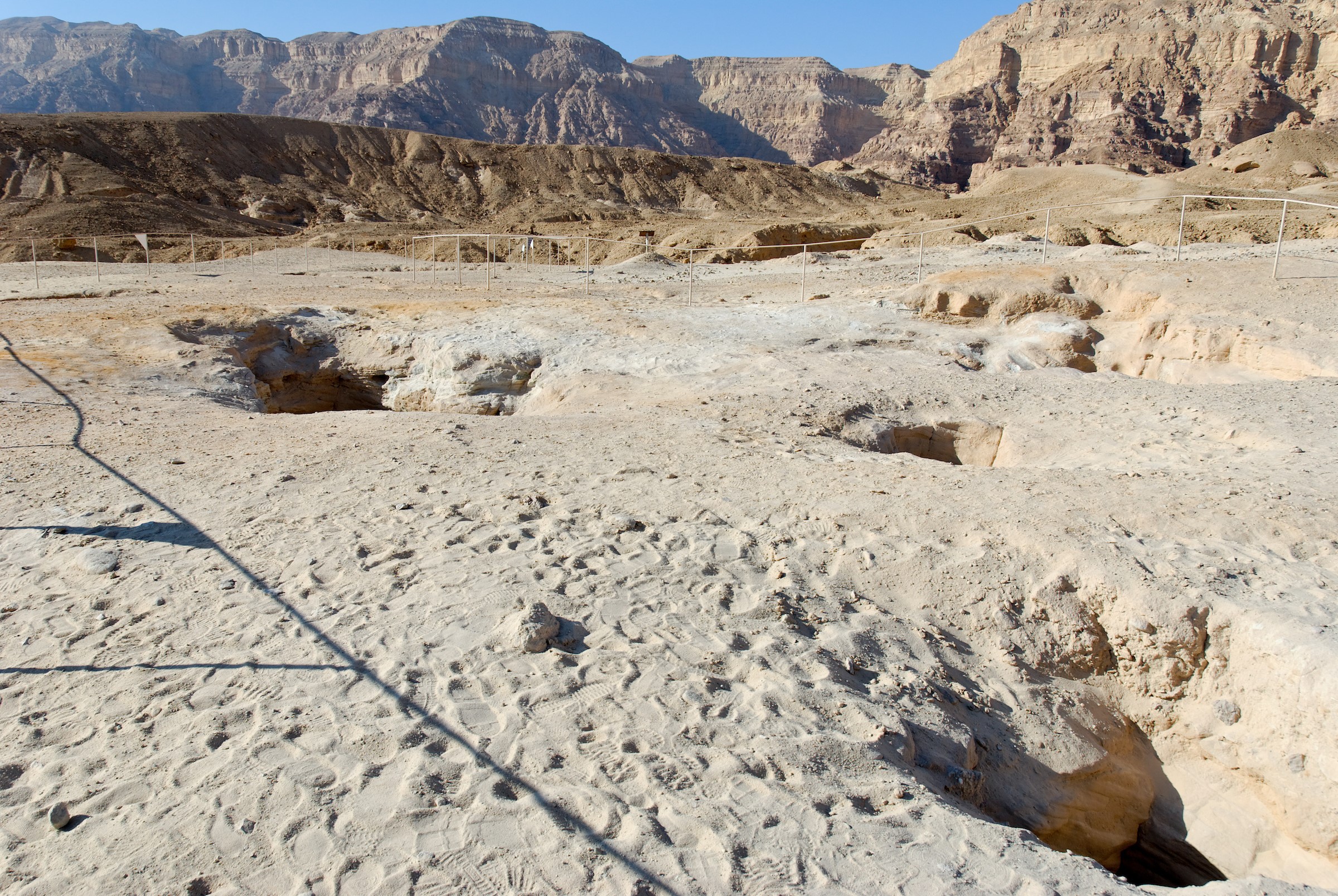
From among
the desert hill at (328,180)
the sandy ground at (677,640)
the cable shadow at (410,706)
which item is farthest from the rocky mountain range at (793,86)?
the cable shadow at (410,706)

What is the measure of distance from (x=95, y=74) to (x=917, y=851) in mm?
136916

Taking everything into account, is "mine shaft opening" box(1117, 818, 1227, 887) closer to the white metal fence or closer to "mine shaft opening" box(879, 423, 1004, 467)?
"mine shaft opening" box(879, 423, 1004, 467)

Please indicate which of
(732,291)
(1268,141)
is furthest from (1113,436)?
(1268,141)

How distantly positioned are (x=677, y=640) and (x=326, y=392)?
8774 mm

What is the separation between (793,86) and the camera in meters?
110

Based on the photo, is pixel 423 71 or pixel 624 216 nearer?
pixel 624 216

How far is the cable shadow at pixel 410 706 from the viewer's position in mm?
2896

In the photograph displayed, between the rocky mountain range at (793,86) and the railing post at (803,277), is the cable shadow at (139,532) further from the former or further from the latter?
the rocky mountain range at (793,86)

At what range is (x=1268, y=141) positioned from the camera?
36.5 metres

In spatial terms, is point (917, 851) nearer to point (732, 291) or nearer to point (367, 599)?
point (367, 599)

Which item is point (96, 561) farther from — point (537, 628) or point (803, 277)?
point (803, 277)

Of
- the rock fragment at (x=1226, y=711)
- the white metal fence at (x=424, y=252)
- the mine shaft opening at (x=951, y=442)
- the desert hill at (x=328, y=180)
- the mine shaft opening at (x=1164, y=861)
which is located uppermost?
the desert hill at (x=328, y=180)

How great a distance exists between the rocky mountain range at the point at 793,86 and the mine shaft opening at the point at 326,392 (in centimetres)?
5560

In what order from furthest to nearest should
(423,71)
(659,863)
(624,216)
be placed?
(423,71)
(624,216)
(659,863)
